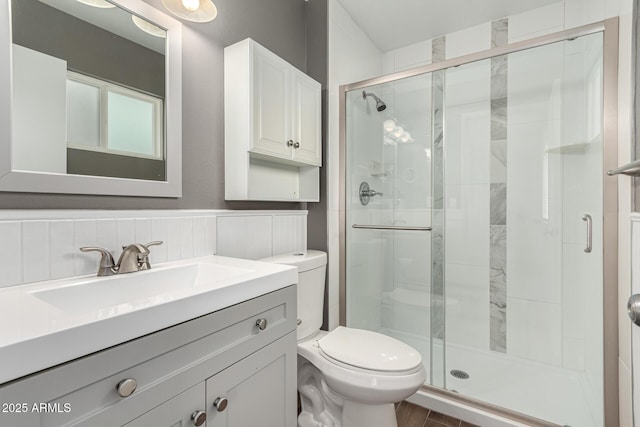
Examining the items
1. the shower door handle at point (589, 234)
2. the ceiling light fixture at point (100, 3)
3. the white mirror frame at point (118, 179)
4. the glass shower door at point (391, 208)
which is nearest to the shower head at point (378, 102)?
the glass shower door at point (391, 208)

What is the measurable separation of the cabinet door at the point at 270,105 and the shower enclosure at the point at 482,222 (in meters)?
0.55

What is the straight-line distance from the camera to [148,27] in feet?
3.76

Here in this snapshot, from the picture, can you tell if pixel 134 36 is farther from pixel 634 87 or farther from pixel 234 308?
pixel 634 87

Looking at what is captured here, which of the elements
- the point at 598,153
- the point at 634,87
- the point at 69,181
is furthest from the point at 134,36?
the point at 598,153

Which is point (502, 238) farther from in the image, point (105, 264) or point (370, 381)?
point (105, 264)

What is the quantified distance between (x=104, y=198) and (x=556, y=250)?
90.4 inches

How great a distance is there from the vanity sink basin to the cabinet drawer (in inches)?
3.2

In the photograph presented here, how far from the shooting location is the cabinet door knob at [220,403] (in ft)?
2.52

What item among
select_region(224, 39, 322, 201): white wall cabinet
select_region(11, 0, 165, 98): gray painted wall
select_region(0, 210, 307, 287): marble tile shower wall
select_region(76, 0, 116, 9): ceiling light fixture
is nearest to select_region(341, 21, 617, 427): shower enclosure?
select_region(224, 39, 322, 201): white wall cabinet

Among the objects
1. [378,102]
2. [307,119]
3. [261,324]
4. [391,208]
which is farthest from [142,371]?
[378,102]

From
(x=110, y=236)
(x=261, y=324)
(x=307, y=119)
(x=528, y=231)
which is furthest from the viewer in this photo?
(x=528, y=231)

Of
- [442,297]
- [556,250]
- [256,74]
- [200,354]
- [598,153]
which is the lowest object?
[442,297]

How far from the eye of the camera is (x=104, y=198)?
1024 mm

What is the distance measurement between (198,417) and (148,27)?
1.32 metres
